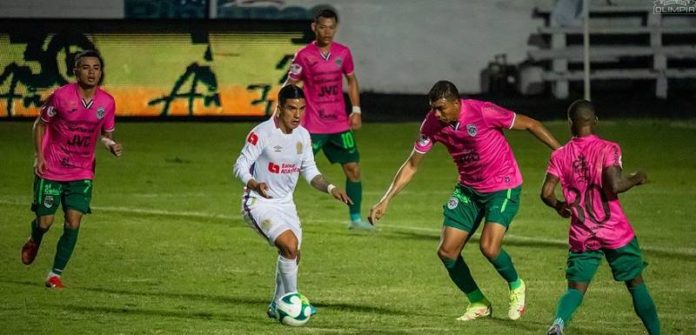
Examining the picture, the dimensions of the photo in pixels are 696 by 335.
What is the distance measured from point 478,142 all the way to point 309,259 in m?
3.56

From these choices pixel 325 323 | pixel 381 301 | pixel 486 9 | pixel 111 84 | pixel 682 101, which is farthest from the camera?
pixel 486 9

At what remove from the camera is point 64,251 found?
39.6 feet

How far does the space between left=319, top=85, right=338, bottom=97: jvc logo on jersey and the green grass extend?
1494mm

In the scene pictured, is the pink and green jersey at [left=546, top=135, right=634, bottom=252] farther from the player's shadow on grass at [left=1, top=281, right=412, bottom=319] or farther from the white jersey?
the white jersey

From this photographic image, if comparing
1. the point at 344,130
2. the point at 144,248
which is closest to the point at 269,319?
the point at 144,248

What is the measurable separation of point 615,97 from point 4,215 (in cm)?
1945

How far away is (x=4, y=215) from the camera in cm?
1692

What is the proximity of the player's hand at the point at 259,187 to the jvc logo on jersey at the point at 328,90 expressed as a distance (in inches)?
247

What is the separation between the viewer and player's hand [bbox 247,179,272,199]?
9.95 m

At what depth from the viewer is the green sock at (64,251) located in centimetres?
1207

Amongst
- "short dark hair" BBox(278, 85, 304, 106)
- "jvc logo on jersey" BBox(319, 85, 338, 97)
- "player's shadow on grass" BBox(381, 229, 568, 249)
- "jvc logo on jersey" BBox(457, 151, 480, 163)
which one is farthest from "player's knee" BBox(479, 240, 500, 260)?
"jvc logo on jersey" BBox(319, 85, 338, 97)

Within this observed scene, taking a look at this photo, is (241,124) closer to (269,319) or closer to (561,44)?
(561,44)

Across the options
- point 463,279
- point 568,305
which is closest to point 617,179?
point 568,305

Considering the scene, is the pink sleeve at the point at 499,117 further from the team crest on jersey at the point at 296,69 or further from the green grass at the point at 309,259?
the team crest on jersey at the point at 296,69
